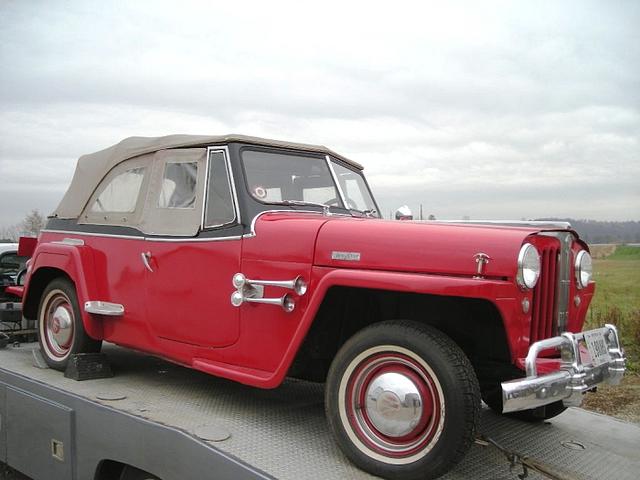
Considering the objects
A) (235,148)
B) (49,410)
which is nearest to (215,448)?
(49,410)

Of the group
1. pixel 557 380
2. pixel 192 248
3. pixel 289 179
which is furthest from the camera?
pixel 289 179

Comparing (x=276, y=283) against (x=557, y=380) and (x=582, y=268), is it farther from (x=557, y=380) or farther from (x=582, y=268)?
(x=582, y=268)

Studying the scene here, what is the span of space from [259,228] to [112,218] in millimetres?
1461

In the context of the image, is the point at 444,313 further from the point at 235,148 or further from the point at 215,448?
the point at 235,148

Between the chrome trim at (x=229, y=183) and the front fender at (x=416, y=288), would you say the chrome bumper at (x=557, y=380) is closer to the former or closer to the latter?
the front fender at (x=416, y=288)

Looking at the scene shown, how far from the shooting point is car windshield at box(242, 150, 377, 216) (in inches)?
145

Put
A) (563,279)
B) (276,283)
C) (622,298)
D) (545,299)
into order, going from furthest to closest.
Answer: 1. (622,298)
2. (276,283)
3. (563,279)
4. (545,299)

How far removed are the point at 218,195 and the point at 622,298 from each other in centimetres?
795

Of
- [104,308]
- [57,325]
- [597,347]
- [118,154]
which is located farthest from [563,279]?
[57,325]

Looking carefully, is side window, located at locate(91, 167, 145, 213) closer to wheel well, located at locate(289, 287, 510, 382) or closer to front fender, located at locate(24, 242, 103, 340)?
front fender, located at locate(24, 242, 103, 340)

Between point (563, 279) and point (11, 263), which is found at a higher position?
point (563, 279)

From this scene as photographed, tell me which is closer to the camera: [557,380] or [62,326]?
[557,380]

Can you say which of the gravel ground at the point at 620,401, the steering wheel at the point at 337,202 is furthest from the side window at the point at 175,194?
the gravel ground at the point at 620,401

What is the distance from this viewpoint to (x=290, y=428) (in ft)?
10.3
